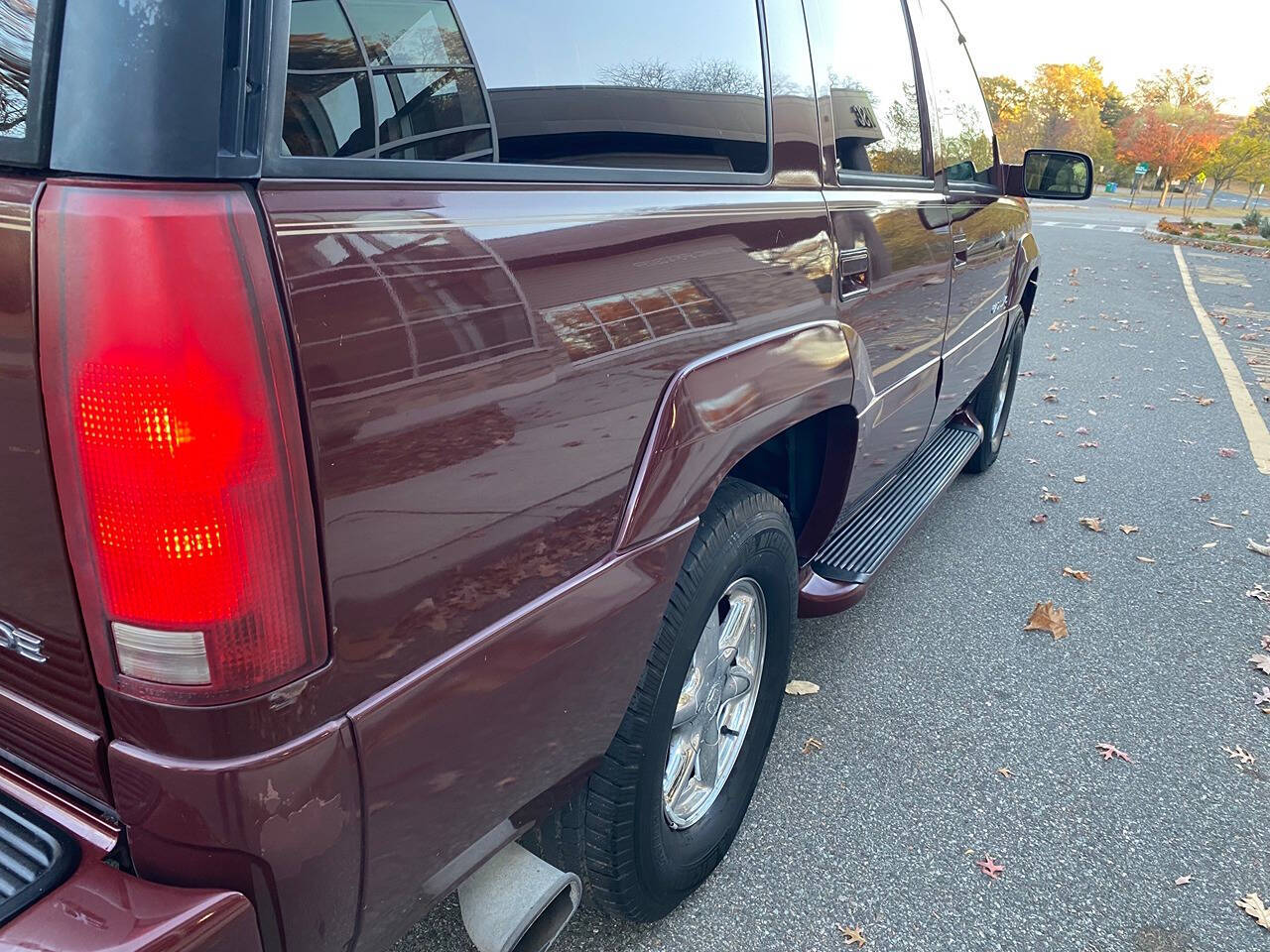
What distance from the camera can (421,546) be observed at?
1.18m

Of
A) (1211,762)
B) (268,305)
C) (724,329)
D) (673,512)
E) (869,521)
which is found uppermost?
(268,305)

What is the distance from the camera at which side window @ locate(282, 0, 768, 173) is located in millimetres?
1069

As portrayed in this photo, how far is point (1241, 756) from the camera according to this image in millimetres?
2873

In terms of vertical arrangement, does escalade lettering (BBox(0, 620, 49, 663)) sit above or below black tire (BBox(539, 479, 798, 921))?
above

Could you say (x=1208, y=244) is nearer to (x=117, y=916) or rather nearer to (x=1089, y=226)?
(x=1089, y=226)

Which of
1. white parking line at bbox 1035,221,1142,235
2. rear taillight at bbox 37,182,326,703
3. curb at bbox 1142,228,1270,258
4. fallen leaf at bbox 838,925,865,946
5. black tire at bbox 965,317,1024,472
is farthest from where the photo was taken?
white parking line at bbox 1035,221,1142,235

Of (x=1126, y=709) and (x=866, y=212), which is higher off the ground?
(x=866, y=212)

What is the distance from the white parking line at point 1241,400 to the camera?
5816mm

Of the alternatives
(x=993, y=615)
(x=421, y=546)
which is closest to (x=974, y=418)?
(x=993, y=615)

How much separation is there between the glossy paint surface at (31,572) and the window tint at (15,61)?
6 cm

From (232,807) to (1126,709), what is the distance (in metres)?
2.96

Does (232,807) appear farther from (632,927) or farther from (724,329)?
(632,927)

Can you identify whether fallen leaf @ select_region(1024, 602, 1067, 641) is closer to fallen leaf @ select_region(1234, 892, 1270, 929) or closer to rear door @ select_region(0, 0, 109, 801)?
fallen leaf @ select_region(1234, 892, 1270, 929)

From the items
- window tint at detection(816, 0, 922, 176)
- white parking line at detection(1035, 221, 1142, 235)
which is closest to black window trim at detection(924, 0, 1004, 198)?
window tint at detection(816, 0, 922, 176)
